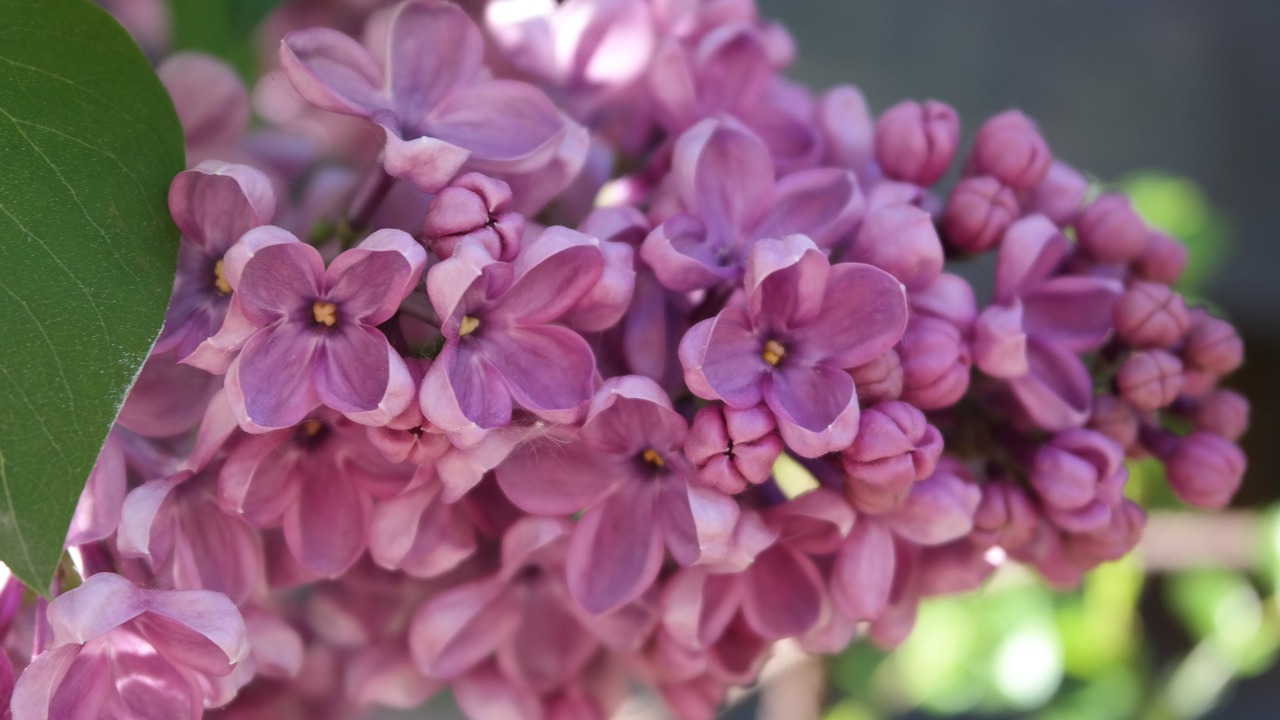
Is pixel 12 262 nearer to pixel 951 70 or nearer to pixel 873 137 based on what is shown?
pixel 873 137

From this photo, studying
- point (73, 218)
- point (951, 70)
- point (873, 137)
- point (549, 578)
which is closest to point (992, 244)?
point (873, 137)

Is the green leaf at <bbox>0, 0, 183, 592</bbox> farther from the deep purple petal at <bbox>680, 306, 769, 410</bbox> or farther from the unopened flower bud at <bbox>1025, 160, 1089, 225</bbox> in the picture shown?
the unopened flower bud at <bbox>1025, 160, 1089, 225</bbox>

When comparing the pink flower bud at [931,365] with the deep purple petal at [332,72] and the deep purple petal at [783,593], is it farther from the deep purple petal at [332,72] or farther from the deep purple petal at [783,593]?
the deep purple petal at [332,72]

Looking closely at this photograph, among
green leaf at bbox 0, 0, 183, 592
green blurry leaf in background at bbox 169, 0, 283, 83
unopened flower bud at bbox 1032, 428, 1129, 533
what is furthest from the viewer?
green blurry leaf in background at bbox 169, 0, 283, 83

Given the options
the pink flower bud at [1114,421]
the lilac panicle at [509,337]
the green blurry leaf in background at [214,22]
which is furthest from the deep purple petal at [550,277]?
the green blurry leaf in background at [214,22]

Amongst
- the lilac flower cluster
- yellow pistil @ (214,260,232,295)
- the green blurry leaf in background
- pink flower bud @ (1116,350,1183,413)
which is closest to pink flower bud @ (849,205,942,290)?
the lilac flower cluster
